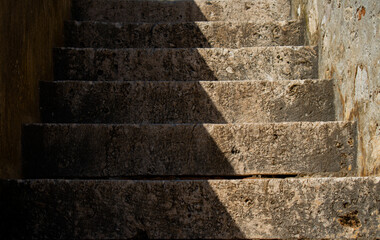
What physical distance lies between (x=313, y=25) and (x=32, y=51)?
5.57 feet

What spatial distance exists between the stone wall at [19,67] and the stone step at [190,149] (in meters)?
0.14

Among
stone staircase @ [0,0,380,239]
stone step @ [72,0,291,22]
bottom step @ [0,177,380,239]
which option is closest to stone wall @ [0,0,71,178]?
stone staircase @ [0,0,380,239]

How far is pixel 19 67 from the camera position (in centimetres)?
215

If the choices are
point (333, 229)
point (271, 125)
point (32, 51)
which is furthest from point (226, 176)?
point (32, 51)

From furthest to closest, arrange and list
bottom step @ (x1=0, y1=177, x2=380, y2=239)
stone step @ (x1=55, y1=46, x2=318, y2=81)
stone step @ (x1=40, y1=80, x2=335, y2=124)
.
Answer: stone step @ (x1=55, y1=46, x2=318, y2=81), stone step @ (x1=40, y1=80, x2=335, y2=124), bottom step @ (x1=0, y1=177, x2=380, y2=239)

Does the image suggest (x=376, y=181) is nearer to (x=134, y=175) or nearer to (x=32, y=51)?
(x=134, y=175)

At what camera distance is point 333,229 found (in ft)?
6.28

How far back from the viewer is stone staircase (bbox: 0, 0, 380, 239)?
190 cm

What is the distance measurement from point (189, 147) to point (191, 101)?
0.37m

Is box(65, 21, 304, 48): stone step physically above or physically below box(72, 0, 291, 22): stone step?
below

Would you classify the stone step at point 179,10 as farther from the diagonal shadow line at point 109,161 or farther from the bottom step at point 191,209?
the bottom step at point 191,209

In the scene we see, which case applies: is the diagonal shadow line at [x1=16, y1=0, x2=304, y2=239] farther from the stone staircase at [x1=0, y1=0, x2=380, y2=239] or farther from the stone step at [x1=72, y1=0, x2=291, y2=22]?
the stone step at [x1=72, y1=0, x2=291, y2=22]

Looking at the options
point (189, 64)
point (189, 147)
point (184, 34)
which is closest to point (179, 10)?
point (184, 34)

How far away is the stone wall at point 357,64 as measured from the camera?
200 cm
